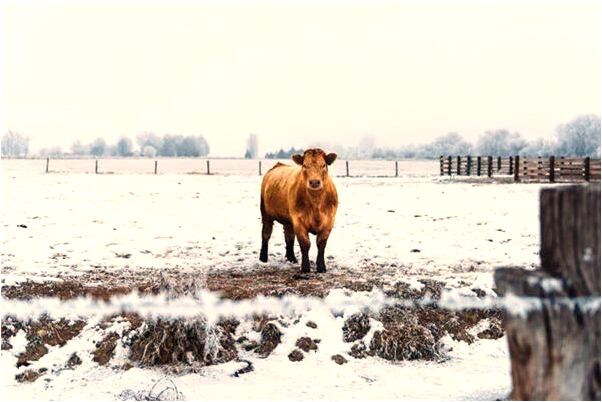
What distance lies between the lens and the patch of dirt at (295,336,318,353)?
23.6 ft

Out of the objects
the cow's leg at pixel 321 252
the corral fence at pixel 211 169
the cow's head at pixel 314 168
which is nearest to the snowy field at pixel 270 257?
the cow's leg at pixel 321 252

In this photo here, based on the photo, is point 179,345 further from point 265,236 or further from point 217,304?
point 265,236

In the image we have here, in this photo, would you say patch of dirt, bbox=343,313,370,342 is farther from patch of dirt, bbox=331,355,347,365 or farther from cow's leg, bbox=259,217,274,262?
cow's leg, bbox=259,217,274,262

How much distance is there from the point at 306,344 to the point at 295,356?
229 millimetres

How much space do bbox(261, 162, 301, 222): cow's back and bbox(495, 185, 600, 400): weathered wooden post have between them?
7.77 metres

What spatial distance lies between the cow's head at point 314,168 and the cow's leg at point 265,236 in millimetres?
2051

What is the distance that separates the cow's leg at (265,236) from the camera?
438 inches

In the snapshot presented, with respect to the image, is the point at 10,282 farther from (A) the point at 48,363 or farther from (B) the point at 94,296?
(A) the point at 48,363

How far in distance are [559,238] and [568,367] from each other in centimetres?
44

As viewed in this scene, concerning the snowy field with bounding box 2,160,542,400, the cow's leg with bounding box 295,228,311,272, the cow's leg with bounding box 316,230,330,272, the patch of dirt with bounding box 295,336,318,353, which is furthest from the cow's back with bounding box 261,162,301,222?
the patch of dirt with bounding box 295,336,318,353

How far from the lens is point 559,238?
Answer: 2213 mm

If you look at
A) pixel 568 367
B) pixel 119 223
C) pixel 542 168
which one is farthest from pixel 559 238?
pixel 542 168

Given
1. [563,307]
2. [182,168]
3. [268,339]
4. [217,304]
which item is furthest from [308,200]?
[182,168]

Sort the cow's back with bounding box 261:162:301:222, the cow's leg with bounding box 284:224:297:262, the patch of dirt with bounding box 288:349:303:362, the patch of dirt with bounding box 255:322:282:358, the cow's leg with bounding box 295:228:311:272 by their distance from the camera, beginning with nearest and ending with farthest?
the patch of dirt with bounding box 288:349:303:362, the patch of dirt with bounding box 255:322:282:358, the cow's leg with bounding box 295:228:311:272, the cow's back with bounding box 261:162:301:222, the cow's leg with bounding box 284:224:297:262
